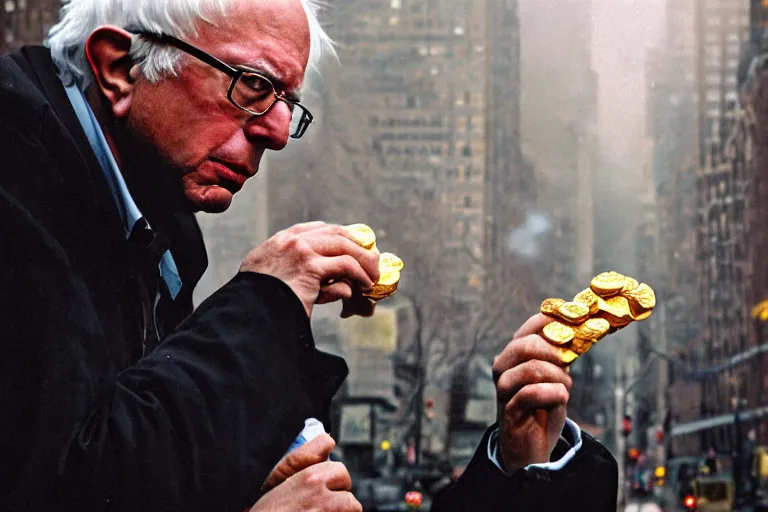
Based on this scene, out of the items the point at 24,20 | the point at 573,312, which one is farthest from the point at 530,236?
the point at 573,312

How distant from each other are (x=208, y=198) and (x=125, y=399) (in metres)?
0.40

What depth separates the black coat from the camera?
5.21 ft

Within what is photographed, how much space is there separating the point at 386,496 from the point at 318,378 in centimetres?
4304

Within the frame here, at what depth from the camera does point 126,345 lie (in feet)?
6.04

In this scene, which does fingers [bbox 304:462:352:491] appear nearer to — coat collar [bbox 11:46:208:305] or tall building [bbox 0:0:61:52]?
coat collar [bbox 11:46:208:305]

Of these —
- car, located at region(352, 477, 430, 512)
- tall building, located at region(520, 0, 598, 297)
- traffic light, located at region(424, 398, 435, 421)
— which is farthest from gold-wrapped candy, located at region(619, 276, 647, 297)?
traffic light, located at region(424, 398, 435, 421)

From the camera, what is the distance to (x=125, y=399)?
1.63m

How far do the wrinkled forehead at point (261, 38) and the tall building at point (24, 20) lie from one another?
22568mm

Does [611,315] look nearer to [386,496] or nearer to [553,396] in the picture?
[553,396]

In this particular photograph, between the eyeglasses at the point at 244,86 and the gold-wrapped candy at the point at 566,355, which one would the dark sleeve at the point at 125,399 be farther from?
the gold-wrapped candy at the point at 566,355

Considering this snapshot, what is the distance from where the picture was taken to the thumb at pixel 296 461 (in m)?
1.79

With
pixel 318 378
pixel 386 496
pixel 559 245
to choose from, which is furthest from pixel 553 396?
pixel 559 245

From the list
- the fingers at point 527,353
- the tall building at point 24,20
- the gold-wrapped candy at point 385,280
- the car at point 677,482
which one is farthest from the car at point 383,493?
the gold-wrapped candy at point 385,280

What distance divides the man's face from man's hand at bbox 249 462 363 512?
17.3 inches
